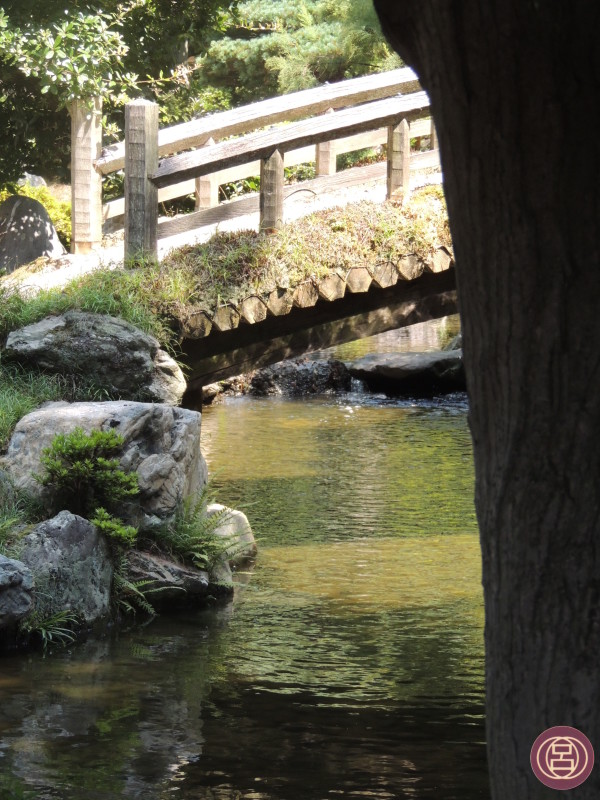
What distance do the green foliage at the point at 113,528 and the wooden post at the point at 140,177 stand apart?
3.37 meters

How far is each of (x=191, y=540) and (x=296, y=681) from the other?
1.75 metres

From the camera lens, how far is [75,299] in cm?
899

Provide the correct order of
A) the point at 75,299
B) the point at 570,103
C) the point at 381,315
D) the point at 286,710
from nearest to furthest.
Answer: the point at 570,103 < the point at 286,710 < the point at 75,299 < the point at 381,315

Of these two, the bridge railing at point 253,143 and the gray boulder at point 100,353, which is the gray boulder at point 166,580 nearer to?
the gray boulder at point 100,353

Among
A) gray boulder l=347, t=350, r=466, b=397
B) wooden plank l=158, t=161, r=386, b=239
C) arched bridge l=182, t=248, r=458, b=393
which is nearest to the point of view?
arched bridge l=182, t=248, r=458, b=393

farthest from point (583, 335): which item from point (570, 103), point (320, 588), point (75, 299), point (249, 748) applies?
point (75, 299)

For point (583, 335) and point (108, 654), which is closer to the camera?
point (583, 335)

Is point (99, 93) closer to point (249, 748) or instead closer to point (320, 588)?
point (320, 588)

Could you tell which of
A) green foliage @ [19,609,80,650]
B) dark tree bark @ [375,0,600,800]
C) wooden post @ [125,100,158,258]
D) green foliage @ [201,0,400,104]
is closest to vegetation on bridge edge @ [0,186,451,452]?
wooden post @ [125,100,158,258]

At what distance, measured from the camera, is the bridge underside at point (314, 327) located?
10.2 metres

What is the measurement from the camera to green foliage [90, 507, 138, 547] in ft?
22.2

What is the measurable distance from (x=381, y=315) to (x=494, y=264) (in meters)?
8.23

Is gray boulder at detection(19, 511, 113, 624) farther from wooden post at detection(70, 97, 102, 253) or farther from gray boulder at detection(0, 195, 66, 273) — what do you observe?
gray boulder at detection(0, 195, 66, 273)

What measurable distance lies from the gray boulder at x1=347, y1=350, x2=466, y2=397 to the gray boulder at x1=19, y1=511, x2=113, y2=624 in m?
9.23
